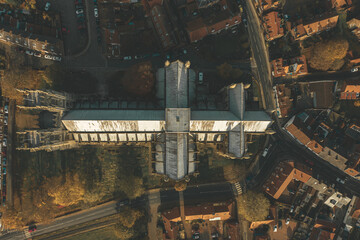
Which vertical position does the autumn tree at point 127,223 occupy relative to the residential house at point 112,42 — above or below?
below

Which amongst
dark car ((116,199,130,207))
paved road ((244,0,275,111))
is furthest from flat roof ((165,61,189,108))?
dark car ((116,199,130,207))

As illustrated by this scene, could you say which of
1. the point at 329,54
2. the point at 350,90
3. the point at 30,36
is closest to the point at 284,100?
the point at 329,54

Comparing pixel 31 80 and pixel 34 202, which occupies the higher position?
pixel 31 80

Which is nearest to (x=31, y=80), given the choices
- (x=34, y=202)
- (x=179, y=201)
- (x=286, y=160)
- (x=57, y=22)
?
(x=57, y=22)

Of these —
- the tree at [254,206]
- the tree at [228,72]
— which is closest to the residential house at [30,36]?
the tree at [228,72]

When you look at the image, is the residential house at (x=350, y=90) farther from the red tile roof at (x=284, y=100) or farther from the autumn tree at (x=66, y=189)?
the autumn tree at (x=66, y=189)

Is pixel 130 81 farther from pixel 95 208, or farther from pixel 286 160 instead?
pixel 286 160
